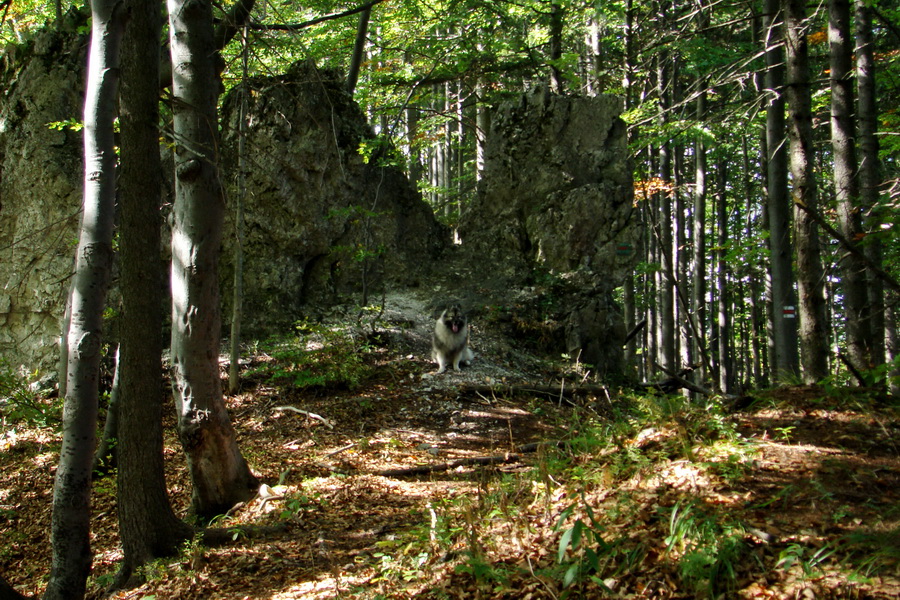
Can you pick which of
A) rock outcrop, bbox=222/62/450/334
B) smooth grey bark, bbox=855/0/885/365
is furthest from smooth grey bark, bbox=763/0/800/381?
rock outcrop, bbox=222/62/450/334

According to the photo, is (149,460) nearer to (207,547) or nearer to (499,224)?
(207,547)

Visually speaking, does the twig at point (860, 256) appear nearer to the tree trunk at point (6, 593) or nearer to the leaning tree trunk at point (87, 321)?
the leaning tree trunk at point (87, 321)

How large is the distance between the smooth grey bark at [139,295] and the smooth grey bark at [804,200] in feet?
22.4

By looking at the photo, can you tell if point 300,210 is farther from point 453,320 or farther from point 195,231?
point 195,231

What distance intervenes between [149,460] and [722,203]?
63.3 ft

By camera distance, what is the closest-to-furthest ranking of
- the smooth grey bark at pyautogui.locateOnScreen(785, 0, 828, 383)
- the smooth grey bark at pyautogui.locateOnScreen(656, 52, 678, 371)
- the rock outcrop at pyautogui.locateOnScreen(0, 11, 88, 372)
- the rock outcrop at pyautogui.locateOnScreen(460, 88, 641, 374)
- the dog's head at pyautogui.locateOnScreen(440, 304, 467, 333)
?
the smooth grey bark at pyautogui.locateOnScreen(785, 0, 828, 383) < the dog's head at pyautogui.locateOnScreen(440, 304, 467, 333) < the rock outcrop at pyautogui.locateOnScreen(0, 11, 88, 372) < the rock outcrop at pyautogui.locateOnScreen(460, 88, 641, 374) < the smooth grey bark at pyautogui.locateOnScreen(656, 52, 678, 371)

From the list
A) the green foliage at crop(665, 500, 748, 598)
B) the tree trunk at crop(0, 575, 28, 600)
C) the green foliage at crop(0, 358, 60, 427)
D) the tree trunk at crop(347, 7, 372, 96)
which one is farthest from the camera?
the tree trunk at crop(347, 7, 372, 96)

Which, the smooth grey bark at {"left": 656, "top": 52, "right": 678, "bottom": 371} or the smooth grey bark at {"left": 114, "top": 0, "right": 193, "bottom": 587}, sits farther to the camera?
the smooth grey bark at {"left": 656, "top": 52, "right": 678, "bottom": 371}

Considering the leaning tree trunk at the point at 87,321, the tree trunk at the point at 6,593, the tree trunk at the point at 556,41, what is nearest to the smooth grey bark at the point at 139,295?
the leaning tree trunk at the point at 87,321

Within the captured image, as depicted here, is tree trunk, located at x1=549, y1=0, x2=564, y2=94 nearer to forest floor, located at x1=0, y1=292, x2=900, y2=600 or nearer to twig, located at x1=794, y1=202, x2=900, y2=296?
forest floor, located at x1=0, y1=292, x2=900, y2=600

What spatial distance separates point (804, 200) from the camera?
664 cm

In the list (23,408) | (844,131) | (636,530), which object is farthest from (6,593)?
(844,131)

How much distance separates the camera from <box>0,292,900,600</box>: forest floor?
8.96 feet

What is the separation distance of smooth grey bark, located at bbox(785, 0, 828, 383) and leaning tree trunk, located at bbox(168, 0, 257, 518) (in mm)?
6490
